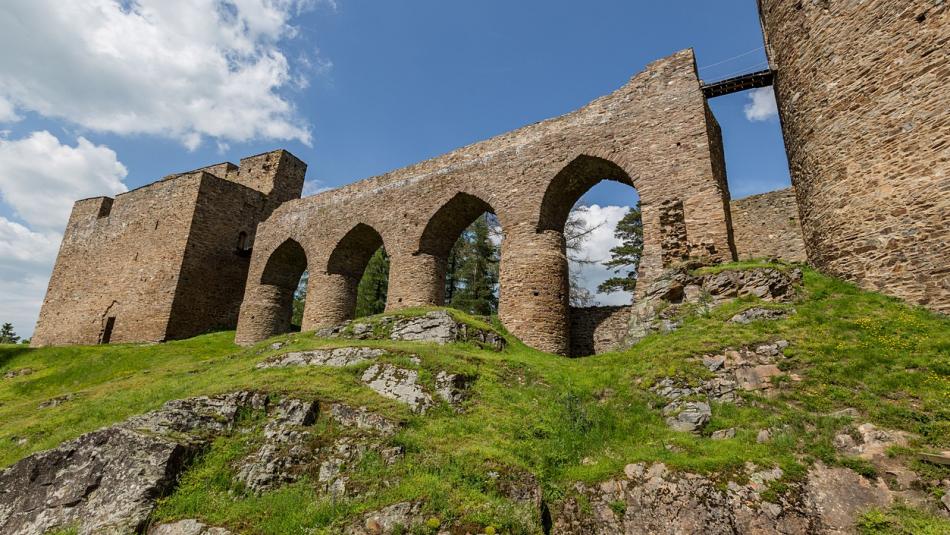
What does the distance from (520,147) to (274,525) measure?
15.4m

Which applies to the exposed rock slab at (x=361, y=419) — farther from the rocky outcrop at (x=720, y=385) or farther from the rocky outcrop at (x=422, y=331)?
the rocky outcrop at (x=422, y=331)

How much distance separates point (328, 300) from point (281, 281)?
489 cm

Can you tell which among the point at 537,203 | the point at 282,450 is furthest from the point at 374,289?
the point at 282,450

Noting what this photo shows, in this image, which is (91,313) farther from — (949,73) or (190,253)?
(949,73)

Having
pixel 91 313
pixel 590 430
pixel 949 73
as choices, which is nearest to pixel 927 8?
pixel 949 73

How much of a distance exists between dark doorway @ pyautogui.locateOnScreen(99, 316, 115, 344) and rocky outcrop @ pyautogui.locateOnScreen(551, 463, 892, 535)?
96.1 feet

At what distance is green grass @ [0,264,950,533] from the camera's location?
273 inches

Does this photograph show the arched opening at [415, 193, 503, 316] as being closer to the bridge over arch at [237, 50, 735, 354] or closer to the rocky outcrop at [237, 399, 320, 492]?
the bridge over arch at [237, 50, 735, 354]

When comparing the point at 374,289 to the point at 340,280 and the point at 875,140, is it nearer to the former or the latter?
the point at 340,280

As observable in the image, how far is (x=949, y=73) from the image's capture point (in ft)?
33.3

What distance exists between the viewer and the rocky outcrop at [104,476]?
6938 millimetres

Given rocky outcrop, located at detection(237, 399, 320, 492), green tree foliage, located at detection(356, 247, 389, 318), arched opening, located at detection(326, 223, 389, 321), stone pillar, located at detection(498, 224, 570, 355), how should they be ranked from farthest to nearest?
green tree foliage, located at detection(356, 247, 389, 318), arched opening, located at detection(326, 223, 389, 321), stone pillar, located at detection(498, 224, 570, 355), rocky outcrop, located at detection(237, 399, 320, 492)

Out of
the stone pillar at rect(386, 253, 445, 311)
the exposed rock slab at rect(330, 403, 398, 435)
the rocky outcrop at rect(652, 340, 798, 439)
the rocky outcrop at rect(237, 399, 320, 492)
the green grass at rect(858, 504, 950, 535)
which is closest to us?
the green grass at rect(858, 504, 950, 535)

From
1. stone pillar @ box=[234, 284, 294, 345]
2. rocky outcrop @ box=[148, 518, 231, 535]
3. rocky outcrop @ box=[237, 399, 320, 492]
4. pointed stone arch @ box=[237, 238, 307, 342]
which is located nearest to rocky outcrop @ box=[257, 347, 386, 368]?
rocky outcrop @ box=[237, 399, 320, 492]
